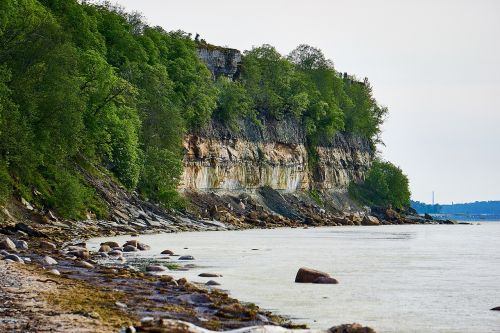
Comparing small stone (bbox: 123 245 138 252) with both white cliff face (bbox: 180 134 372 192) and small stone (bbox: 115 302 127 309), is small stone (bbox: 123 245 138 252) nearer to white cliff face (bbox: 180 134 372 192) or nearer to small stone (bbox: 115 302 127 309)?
small stone (bbox: 115 302 127 309)

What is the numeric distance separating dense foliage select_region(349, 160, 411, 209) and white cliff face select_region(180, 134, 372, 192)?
2.71m

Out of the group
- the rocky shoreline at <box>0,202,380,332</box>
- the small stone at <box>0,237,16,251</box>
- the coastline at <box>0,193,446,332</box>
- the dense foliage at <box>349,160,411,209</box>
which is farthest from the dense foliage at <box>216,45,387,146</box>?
the rocky shoreline at <box>0,202,380,332</box>

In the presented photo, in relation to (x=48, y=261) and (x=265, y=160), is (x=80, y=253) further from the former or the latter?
(x=265, y=160)

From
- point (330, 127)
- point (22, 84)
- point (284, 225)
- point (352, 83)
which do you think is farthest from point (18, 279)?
point (352, 83)

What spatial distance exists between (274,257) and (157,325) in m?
28.2

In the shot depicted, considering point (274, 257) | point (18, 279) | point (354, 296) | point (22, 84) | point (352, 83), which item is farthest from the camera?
point (352, 83)

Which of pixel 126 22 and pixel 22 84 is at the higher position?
pixel 126 22

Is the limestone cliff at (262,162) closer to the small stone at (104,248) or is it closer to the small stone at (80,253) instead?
the small stone at (104,248)

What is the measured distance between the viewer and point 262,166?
Result: 12825 cm

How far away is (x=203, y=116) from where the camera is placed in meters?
111

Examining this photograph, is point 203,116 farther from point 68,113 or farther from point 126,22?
point 68,113

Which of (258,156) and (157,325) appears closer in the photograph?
(157,325)

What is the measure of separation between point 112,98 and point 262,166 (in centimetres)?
5656

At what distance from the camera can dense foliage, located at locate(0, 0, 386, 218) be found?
55938 millimetres
